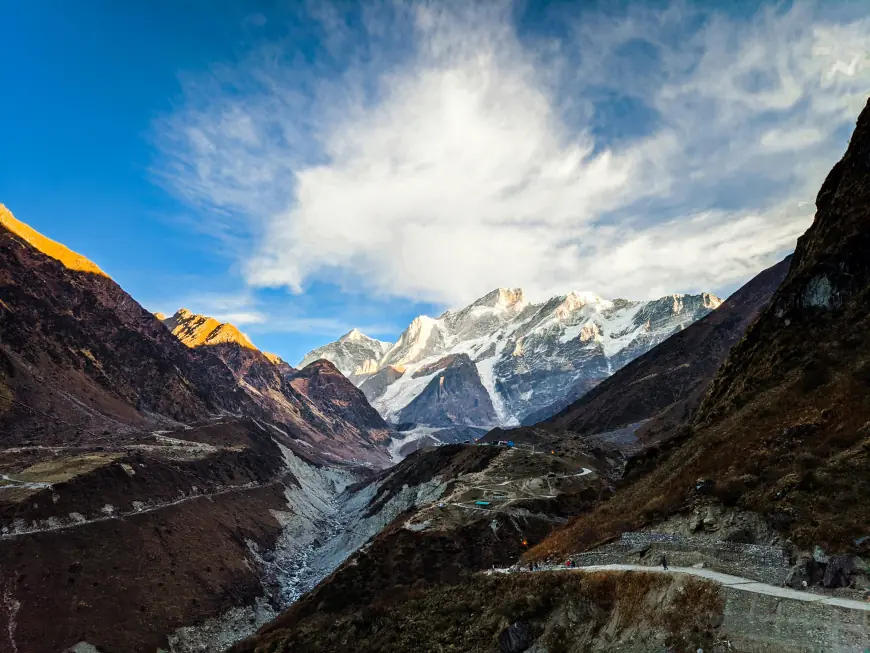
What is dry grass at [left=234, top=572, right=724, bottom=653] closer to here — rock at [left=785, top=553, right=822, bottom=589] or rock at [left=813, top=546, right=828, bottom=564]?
rock at [left=785, top=553, right=822, bottom=589]

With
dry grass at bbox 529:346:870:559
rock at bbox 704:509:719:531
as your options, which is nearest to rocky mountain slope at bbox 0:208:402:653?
dry grass at bbox 529:346:870:559

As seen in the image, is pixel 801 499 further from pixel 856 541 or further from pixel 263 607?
pixel 263 607

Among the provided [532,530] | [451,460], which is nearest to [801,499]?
[532,530]

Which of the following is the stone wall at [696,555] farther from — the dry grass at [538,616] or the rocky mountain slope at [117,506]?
the rocky mountain slope at [117,506]

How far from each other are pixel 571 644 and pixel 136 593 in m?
69.5

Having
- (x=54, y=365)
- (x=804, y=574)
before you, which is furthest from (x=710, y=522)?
(x=54, y=365)

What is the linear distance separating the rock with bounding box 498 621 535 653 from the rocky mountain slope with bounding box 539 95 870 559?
12.5 meters

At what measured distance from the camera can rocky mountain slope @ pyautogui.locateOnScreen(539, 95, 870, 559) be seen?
23516 mm

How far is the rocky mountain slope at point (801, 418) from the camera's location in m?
23.5

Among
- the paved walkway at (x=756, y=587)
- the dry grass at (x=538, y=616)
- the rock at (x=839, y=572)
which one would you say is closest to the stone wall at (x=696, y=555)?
the paved walkway at (x=756, y=587)

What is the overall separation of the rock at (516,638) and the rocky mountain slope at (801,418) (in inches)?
494

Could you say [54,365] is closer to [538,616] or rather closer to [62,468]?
[62,468]

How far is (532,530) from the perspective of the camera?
66375mm

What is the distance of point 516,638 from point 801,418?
2510cm
